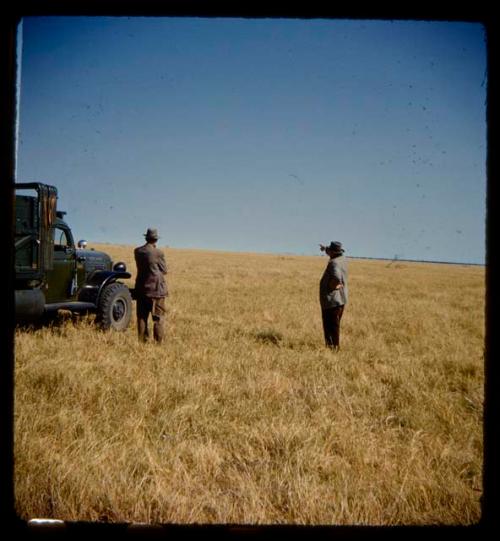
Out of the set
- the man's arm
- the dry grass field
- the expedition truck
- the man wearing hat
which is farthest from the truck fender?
the man's arm

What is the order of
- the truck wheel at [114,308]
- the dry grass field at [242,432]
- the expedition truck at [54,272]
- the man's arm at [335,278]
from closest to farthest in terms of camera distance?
the dry grass field at [242,432], the expedition truck at [54,272], the man's arm at [335,278], the truck wheel at [114,308]

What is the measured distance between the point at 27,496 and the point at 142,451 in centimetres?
73

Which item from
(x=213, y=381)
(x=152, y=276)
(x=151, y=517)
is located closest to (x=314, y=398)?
(x=213, y=381)

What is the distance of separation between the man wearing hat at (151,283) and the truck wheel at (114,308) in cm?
80

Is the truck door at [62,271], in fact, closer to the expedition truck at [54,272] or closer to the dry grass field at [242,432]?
the expedition truck at [54,272]

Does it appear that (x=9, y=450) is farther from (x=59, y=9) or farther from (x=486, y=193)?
(x=486, y=193)

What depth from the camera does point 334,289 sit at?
5.74 meters

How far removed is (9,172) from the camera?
128cm

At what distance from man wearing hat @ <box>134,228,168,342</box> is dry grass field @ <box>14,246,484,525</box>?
1.35ft

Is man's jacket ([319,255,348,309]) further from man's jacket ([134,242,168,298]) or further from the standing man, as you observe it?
man's jacket ([134,242,168,298])

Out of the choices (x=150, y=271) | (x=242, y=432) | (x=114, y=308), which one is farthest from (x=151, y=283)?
(x=242, y=432)

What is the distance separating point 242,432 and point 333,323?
3.32 meters

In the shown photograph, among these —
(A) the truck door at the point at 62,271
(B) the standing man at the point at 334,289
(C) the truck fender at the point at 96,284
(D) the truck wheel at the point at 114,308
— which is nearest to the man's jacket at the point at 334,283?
(B) the standing man at the point at 334,289

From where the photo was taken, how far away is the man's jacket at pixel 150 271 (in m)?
5.79
